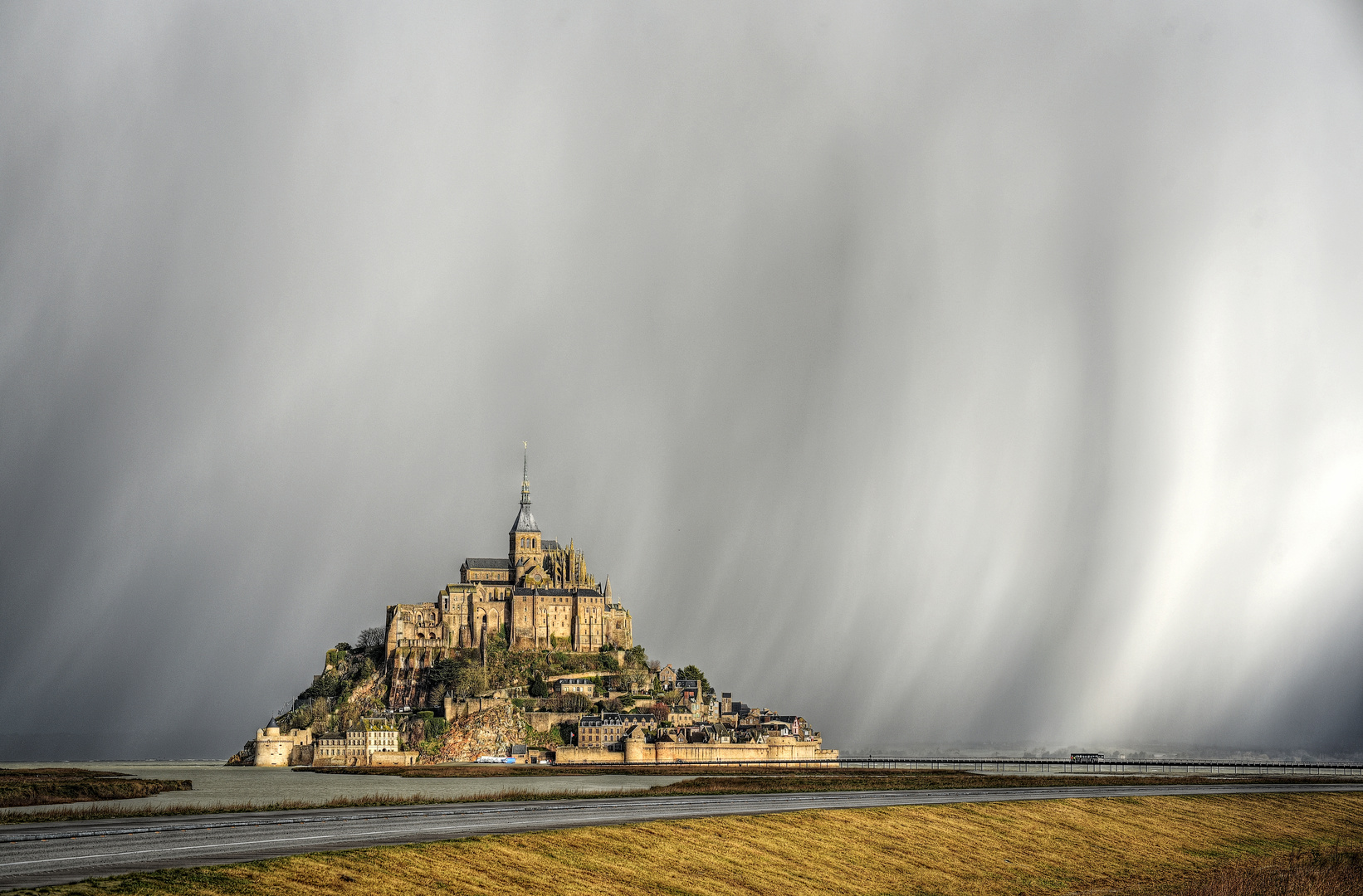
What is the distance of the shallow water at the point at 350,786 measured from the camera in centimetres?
7012

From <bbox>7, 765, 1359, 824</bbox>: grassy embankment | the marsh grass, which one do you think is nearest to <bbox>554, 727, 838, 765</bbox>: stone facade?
<bbox>7, 765, 1359, 824</bbox>: grassy embankment

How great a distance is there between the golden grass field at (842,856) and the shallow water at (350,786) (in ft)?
80.2

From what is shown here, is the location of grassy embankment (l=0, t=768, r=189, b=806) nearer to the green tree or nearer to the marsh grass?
the marsh grass

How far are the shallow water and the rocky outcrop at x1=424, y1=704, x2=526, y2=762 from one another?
31373mm

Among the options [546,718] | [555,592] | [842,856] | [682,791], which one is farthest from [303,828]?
[555,592]

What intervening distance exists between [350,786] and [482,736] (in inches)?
2433

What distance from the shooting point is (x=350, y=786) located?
98125mm

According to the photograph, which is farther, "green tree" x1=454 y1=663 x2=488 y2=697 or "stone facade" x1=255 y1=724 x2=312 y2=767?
"green tree" x1=454 y1=663 x2=488 y2=697

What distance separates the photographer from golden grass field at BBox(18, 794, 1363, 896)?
3372 cm

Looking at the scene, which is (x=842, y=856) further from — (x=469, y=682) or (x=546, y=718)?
(x=469, y=682)

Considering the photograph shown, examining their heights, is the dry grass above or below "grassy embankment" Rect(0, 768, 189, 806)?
below

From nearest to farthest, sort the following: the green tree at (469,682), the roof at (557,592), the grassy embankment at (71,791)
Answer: the grassy embankment at (71,791)
the green tree at (469,682)
the roof at (557,592)

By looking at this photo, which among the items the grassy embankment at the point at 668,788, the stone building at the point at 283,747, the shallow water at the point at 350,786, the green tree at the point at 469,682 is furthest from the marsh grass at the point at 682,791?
the stone building at the point at 283,747

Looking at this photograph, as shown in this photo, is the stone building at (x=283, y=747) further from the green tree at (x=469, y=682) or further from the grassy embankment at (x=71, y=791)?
the grassy embankment at (x=71, y=791)
